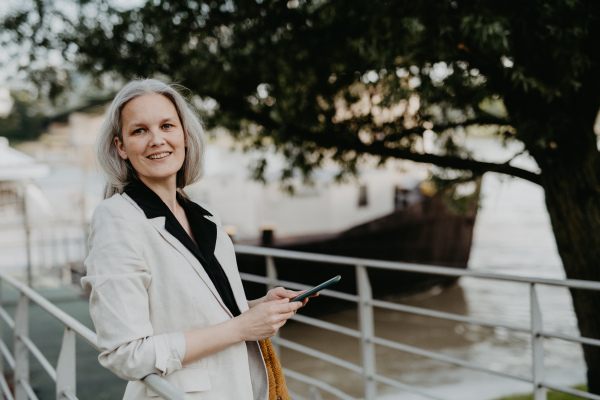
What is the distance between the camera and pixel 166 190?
54.0 inches

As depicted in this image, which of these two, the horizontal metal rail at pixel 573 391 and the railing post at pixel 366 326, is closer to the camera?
the horizontal metal rail at pixel 573 391

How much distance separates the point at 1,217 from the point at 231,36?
18.2 meters

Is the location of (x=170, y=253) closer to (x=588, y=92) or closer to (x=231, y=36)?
(x=588, y=92)

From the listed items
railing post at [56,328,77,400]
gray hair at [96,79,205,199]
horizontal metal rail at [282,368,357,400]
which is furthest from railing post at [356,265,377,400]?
gray hair at [96,79,205,199]

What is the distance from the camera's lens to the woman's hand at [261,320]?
1.23 meters

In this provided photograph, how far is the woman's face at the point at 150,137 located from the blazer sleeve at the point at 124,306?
0.18m

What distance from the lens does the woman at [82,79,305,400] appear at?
3.70 feet

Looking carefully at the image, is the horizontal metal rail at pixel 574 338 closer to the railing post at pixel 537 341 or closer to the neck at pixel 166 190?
the railing post at pixel 537 341

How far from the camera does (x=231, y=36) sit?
469 cm

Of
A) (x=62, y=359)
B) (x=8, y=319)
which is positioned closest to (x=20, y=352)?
(x=8, y=319)

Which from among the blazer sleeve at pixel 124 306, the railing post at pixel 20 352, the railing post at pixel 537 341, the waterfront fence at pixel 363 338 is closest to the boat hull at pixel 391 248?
the waterfront fence at pixel 363 338

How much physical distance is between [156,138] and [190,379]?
1.68 feet

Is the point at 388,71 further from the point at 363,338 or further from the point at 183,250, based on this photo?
the point at 183,250

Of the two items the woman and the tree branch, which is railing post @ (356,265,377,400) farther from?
the woman
